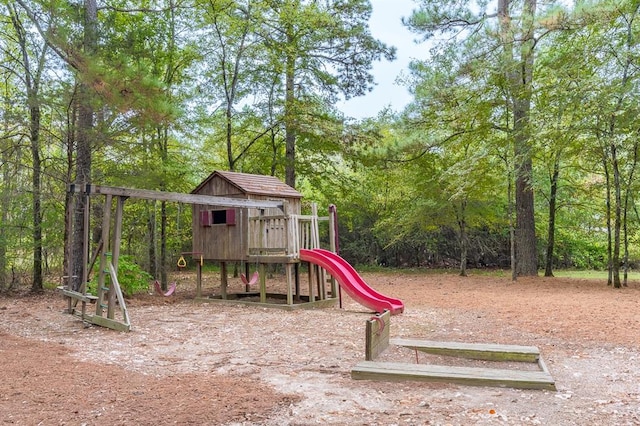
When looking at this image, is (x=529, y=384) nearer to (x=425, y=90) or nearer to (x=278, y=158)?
(x=425, y=90)

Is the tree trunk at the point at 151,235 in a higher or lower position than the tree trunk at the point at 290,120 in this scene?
lower

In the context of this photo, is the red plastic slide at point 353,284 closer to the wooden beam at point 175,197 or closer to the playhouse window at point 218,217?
→ the wooden beam at point 175,197

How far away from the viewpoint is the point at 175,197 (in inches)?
338

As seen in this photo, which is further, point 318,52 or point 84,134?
point 318,52

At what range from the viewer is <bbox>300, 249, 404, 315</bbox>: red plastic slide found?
8625 mm

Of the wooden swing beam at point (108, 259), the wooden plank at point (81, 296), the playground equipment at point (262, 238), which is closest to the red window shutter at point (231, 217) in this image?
the playground equipment at point (262, 238)

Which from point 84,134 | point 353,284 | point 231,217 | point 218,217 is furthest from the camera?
point 218,217

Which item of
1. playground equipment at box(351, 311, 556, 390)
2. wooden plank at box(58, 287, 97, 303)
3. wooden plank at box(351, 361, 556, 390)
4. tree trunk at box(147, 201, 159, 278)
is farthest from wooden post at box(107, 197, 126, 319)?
tree trunk at box(147, 201, 159, 278)

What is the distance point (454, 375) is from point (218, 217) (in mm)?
7713

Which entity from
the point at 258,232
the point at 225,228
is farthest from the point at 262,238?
the point at 225,228

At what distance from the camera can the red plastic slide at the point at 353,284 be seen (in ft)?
28.3

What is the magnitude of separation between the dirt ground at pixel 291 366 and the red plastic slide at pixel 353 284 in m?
0.31

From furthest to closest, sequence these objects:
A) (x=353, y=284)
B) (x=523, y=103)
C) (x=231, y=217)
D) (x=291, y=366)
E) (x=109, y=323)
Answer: (x=523, y=103) < (x=231, y=217) < (x=353, y=284) < (x=109, y=323) < (x=291, y=366)

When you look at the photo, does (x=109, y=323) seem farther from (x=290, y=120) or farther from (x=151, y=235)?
(x=290, y=120)
